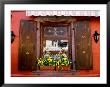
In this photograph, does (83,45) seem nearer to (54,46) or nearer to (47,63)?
(54,46)

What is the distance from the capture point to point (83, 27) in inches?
183

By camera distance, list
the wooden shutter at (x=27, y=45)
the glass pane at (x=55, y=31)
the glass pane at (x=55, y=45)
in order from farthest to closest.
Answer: the glass pane at (x=55, y=31), the glass pane at (x=55, y=45), the wooden shutter at (x=27, y=45)

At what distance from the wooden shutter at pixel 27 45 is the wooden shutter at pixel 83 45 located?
0.67 metres

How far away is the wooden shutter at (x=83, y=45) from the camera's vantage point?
4473mm

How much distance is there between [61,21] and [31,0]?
2.16 meters

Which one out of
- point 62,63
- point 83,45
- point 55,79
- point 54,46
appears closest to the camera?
point 55,79

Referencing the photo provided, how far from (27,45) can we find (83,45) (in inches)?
33.9

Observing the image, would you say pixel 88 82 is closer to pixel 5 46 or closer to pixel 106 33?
pixel 106 33

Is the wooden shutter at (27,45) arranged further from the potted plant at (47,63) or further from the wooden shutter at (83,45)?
the wooden shutter at (83,45)

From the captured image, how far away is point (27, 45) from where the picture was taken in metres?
4.42

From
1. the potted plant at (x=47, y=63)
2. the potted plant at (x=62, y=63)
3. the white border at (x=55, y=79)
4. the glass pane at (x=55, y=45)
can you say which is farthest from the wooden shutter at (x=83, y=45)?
the white border at (x=55, y=79)

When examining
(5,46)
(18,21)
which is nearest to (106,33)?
(5,46)

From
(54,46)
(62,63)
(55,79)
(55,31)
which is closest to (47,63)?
(62,63)

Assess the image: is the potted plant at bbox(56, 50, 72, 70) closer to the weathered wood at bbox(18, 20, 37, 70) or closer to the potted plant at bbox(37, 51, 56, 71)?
the potted plant at bbox(37, 51, 56, 71)
